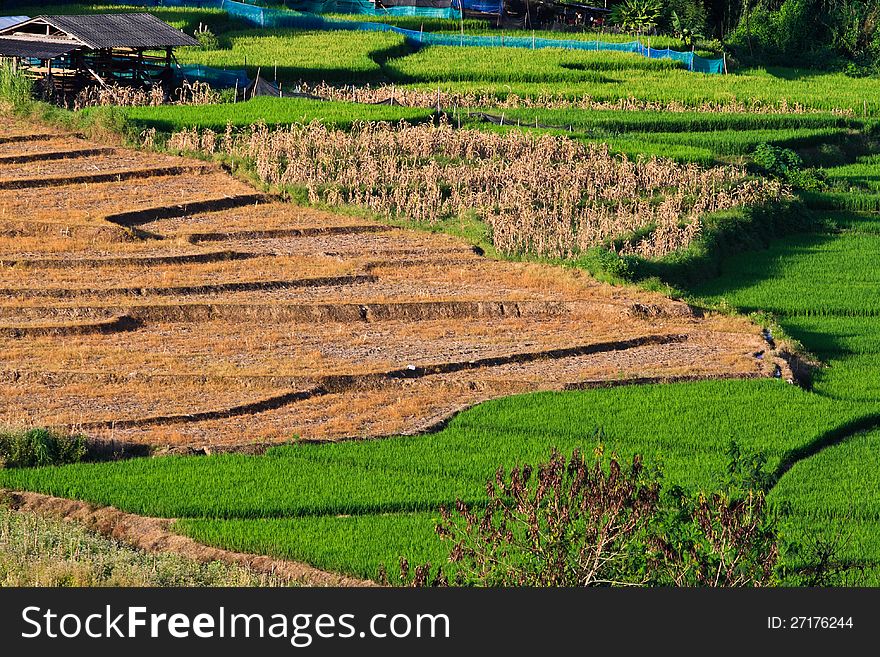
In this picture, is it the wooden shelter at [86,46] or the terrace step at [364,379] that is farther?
the wooden shelter at [86,46]

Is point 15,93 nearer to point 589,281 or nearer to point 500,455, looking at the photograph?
point 589,281

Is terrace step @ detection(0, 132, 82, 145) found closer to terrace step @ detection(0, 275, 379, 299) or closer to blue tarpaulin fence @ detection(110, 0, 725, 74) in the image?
terrace step @ detection(0, 275, 379, 299)

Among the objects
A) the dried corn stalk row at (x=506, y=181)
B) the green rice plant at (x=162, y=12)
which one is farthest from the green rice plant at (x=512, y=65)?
the dried corn stalk row at (x=506, y=181)

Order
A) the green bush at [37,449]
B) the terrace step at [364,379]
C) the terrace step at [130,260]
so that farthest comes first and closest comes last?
the terrace step at [130,260] → the terrace step at [364,379] → the green bush at [37,449]

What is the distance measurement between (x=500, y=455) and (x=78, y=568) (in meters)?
4.45

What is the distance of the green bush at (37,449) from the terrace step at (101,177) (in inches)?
420

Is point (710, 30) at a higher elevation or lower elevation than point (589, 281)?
higher

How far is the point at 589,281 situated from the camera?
19.2 metres

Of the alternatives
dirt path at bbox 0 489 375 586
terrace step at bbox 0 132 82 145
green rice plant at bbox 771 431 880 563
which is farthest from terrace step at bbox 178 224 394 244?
green rice plant at bbox 771 431 880 563

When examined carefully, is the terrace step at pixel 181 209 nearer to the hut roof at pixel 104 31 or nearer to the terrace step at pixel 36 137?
the terrace step at pixel 36 137

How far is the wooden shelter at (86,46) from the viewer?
28.1 metres

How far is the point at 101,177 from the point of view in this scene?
76.6ft

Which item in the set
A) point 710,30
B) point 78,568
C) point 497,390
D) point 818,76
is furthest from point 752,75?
point 78,568

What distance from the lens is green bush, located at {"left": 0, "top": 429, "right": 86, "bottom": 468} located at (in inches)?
493
